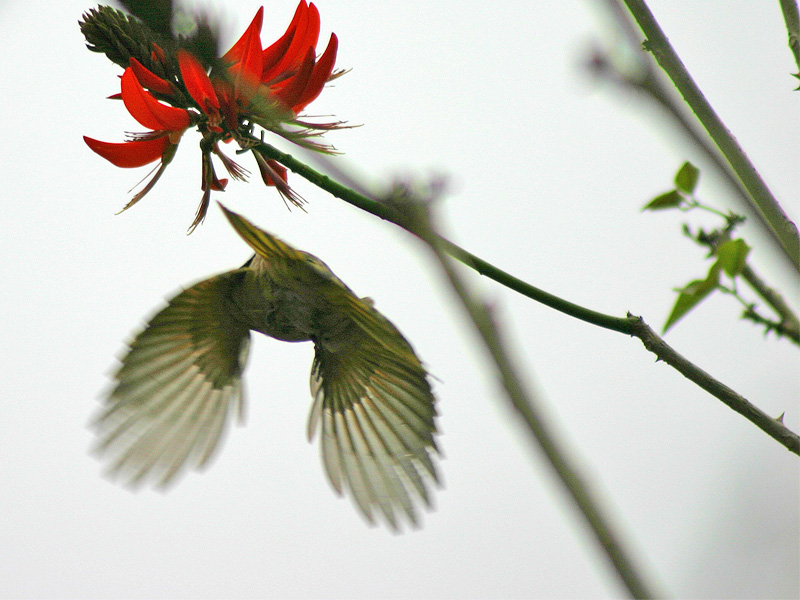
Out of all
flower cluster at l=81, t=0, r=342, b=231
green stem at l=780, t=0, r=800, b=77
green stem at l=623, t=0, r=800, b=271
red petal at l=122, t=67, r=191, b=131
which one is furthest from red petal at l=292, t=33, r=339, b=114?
green stem at l=780, t=0, r=800, b=77

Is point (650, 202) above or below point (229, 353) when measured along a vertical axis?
below

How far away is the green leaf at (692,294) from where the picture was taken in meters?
0.60

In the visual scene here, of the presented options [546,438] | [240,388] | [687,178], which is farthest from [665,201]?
[240,388]

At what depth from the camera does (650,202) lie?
0.73 m

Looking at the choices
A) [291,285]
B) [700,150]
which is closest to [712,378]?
[700,150]

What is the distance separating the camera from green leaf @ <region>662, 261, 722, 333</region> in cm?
60

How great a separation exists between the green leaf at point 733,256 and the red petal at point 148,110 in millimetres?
492

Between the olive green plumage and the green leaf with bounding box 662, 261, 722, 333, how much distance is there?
1.11 feet

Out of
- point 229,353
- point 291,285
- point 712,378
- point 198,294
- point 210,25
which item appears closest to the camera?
point 210,25

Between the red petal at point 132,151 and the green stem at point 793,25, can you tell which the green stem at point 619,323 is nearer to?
the red petal at point 132,151

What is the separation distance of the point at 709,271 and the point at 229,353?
2.44 feet

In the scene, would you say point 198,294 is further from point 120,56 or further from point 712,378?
point 712,378

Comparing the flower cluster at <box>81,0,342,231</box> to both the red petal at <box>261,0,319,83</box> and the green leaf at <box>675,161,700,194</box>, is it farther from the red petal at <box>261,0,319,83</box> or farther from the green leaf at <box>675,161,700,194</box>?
the green leaf at <box>675,161,700,194</box>

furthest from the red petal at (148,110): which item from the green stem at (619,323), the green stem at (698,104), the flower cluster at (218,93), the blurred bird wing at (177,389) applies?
the green stem at (698,104)
